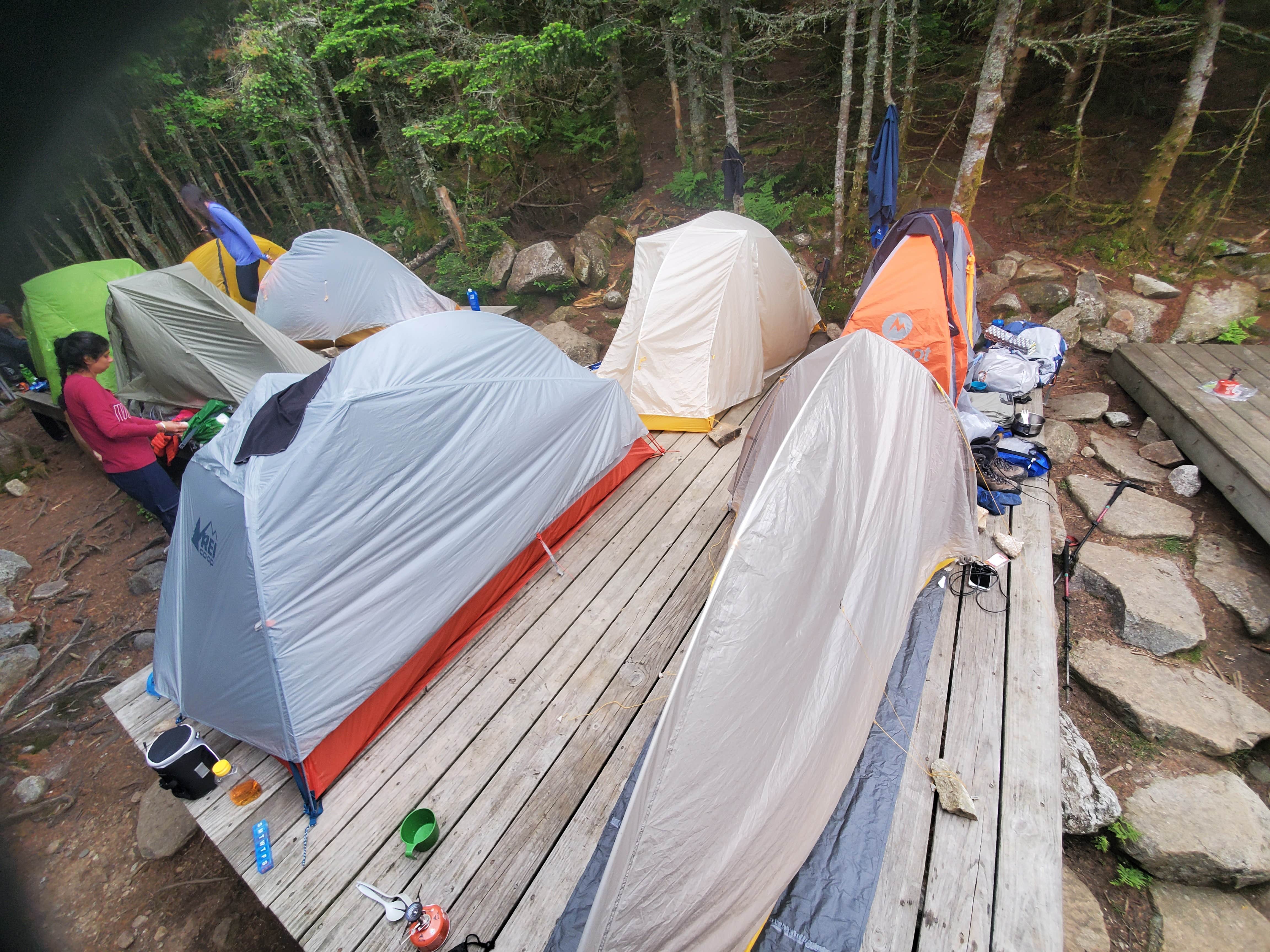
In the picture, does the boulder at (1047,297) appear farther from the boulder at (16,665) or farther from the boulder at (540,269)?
the boulder at (16,665)

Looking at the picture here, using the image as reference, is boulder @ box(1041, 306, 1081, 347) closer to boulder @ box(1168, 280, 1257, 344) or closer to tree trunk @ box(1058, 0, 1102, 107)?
boulder @ box(1168, 280, 1257, 344)

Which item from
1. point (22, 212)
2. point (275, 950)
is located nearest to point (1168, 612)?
point (22, 212)

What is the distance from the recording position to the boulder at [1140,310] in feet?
19.1

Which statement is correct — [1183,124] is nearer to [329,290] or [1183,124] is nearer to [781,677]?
[781,677]

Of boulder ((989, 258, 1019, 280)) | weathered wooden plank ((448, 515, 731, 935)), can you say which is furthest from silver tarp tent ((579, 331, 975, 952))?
boulder ((989, 258, 1019, 280))

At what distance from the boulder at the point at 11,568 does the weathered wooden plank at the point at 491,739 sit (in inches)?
180

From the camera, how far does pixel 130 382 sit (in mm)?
5668

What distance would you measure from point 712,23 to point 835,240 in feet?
20.7

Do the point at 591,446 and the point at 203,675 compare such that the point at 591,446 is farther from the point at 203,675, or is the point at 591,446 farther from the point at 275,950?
the point at 275,950

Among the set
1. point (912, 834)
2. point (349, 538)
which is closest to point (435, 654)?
point (349, 538)

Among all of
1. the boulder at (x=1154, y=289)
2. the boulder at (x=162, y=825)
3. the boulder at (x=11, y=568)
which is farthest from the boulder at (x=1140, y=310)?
the boulder at (x=11, y=568)

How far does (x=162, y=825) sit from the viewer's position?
305cm

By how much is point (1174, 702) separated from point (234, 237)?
10.2m

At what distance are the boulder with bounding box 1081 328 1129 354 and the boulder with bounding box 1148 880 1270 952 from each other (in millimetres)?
5231
